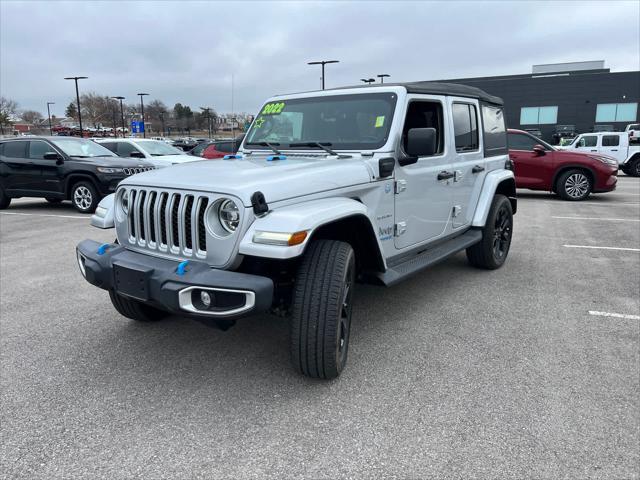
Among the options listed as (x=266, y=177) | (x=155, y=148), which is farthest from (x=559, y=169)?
(x=266, y=177)

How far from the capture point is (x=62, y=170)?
10133 millimetres

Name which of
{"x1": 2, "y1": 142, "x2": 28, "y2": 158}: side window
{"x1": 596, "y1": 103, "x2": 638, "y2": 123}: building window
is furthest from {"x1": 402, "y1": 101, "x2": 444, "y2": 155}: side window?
{"x1": 596, "y1": 103, "x2": 638, "y2": 123}: building window

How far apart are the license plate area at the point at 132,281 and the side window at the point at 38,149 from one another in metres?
9.00

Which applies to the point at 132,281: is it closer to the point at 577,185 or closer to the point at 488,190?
the point at 488,190

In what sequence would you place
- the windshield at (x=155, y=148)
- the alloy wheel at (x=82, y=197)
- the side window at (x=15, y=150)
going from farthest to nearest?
the windshield at (x=155, y=148), the side window at (x=15, y=150), the alloy wheel at (x=82, y=197)

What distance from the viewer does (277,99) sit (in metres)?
4.70

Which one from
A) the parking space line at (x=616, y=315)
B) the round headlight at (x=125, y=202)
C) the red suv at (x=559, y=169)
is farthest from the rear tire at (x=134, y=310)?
the red suv at (x=559, y=169)

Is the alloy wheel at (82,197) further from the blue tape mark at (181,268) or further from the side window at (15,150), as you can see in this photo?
the blue tape mark at (181,268)

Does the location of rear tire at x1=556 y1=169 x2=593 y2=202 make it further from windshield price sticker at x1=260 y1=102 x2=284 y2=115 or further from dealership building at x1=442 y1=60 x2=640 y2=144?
dealership building at x1=442 y1=60 x2=640 y2=144

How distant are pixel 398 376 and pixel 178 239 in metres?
1.66

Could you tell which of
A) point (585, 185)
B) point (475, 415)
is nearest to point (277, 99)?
point (475, 415)

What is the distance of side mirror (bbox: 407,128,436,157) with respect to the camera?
11.6 feet

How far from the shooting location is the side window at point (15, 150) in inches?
418

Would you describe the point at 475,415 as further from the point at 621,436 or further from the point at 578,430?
the point at 621,436
